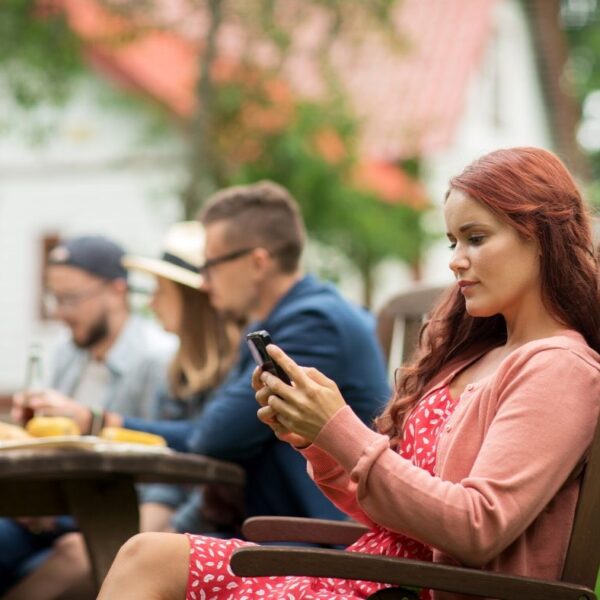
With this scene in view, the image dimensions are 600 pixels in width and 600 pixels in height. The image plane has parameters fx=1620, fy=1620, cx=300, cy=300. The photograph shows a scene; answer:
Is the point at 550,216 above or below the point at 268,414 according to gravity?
above

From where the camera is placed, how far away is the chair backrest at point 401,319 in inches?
209

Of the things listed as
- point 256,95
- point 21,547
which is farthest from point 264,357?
point 256,95

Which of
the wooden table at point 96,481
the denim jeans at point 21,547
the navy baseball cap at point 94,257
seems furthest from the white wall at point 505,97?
the wooden table at point 96,481

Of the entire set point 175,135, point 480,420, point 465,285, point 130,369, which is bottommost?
point 130,369

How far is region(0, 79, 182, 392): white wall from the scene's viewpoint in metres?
23.8

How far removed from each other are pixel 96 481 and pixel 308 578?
1.49 meters

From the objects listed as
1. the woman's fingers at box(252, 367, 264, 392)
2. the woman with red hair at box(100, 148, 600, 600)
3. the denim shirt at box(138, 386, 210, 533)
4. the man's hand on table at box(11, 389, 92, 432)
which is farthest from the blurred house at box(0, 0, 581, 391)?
the woman's fingers at box(252, 367, 264, 392)

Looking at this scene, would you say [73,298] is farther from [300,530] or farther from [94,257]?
[300,530]

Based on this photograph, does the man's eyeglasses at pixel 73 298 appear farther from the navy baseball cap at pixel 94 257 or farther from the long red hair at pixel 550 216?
the long red hair at pixel 550 216

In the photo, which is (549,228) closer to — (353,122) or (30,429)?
(30,429)

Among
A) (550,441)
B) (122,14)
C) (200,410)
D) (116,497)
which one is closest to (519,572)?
(550,441)

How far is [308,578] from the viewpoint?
10.3 feet

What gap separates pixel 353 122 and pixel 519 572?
45.6ft

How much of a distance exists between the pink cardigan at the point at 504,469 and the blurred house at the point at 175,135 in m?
13.9
